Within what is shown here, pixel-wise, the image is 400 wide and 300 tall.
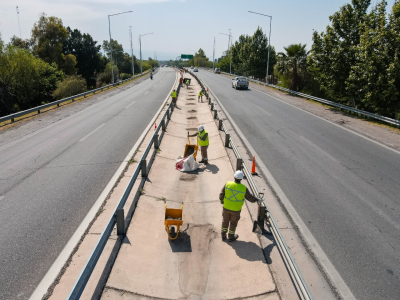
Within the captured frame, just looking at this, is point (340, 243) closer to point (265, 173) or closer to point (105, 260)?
point (265, 173)

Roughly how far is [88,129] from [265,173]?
10477mm

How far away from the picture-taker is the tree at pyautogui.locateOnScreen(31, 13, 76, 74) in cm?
5172

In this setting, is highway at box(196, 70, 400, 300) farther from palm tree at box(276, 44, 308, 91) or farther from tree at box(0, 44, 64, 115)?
tree at box(0, 44, 64, 115)

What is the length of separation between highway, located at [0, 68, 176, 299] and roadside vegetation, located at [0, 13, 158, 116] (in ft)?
68.3

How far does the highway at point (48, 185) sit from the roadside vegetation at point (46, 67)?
20803 mm

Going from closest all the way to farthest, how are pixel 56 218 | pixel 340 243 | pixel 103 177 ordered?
pixel 340 243 < pixel 56 218 < pixel 103 177

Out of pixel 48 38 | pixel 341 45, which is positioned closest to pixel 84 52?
pixel 48 38

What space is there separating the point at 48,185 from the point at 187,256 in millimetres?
5361

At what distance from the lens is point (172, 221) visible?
6.51m

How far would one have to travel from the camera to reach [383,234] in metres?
6.84

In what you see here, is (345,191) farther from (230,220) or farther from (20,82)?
(20,82)

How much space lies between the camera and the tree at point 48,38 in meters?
51.7

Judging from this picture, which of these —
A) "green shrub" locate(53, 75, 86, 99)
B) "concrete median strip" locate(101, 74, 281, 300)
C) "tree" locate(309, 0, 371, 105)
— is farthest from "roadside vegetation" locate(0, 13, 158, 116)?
"concrete median strip" locate(101, 74, 281, 300)

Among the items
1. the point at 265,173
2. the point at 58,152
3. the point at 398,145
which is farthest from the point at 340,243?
the point at 58,152
